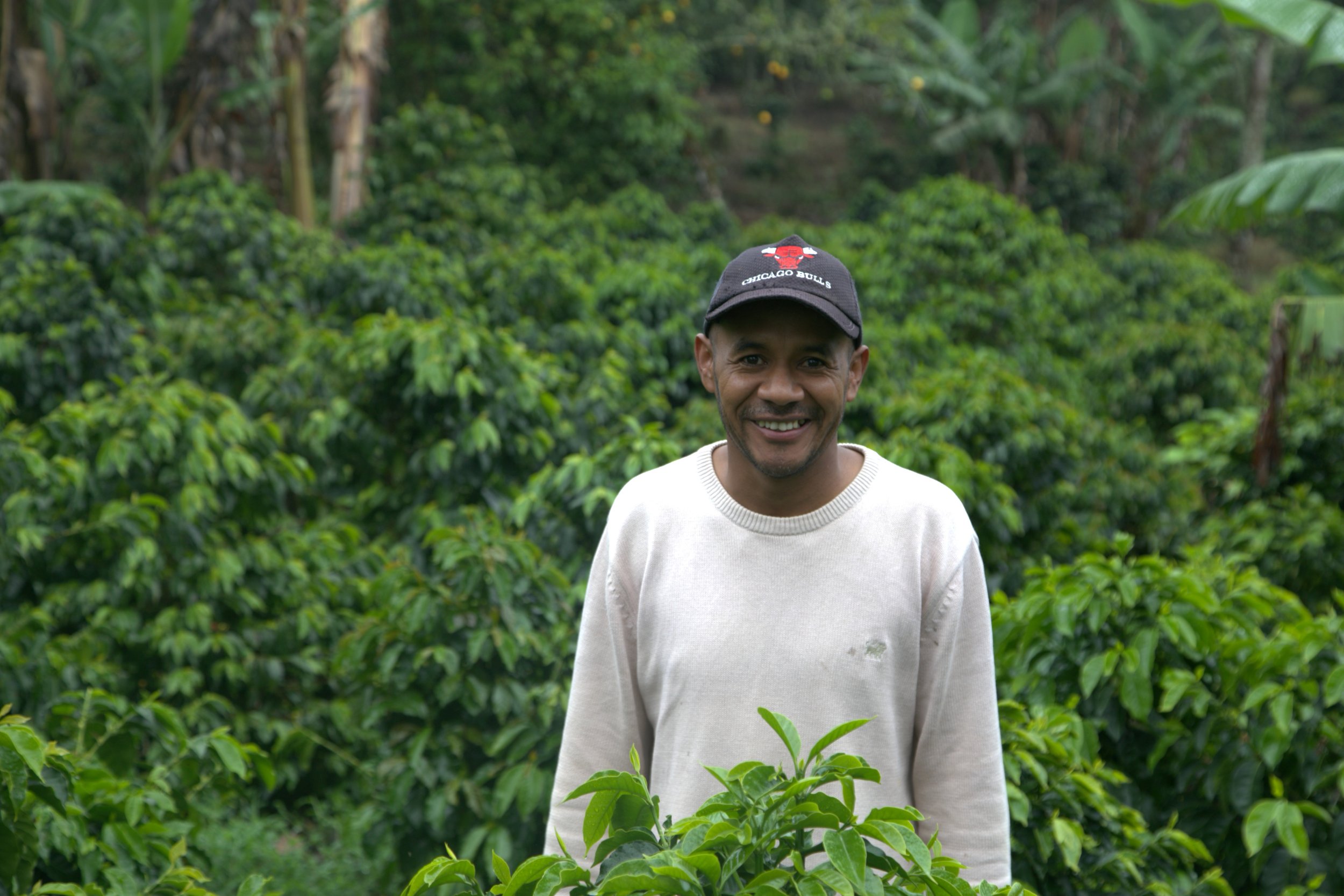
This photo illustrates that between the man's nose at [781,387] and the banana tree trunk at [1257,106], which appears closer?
the man's nose at [781,387]

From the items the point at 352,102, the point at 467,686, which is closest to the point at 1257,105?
the point at 352,102

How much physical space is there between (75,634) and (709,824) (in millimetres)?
3624

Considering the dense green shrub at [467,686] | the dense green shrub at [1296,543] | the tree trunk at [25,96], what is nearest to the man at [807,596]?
the dense green shrub at [467,686]

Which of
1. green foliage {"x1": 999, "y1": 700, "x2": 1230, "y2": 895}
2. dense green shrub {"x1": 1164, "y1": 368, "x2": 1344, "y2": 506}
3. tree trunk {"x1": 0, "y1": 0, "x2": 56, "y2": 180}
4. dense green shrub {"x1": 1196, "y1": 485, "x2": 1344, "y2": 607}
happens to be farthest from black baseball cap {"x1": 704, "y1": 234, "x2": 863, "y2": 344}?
tree trunk {"x1": 0, "y1": 0, "x2": 56, "y2": 180}

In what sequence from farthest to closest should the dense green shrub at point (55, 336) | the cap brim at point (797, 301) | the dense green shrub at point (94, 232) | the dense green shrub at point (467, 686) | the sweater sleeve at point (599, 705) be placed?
the dense green shrub at point (94, 232) < the dense green shrub at point (55, 336) < the dense green shrub at point (467, 686) < the sweater sleeve at point (599, 705) < the cap brim at point (797, 301)

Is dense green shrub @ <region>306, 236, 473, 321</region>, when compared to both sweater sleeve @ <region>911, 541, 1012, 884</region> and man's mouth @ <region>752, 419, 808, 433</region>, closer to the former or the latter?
man's mouth @ <region>752, 419, 808, 433</region>

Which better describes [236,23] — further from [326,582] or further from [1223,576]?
[1223,576]

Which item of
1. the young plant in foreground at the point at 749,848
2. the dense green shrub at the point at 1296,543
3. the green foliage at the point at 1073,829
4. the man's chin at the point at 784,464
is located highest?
the man's chin at the point at 784,464

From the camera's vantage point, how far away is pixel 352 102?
11.5 m

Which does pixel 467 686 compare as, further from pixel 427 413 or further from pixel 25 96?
pixel 25 96

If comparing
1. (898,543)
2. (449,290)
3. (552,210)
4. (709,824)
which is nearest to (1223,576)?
(898,543)

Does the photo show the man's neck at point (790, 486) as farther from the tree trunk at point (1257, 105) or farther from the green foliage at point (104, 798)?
the tree trunk at point (1257, 105)

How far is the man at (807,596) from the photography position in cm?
179

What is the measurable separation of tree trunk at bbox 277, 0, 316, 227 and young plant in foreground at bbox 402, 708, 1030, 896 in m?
10.2
